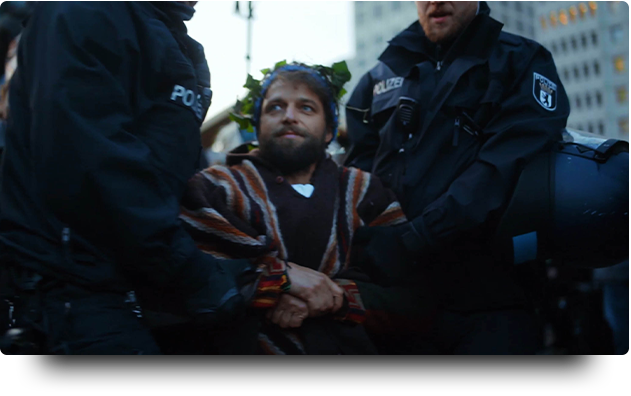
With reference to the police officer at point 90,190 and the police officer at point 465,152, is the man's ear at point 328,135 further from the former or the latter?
the police officer at point 90,190

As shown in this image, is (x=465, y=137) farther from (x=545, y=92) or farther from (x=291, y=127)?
(x=291, y=127)

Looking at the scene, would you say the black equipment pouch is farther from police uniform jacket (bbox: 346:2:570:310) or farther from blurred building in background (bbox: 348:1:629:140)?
blurred building in background (bbox: 348:1:629:140)

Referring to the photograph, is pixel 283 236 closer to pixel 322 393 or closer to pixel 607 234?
pixel 322 393

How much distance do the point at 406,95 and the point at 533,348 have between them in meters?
1.14

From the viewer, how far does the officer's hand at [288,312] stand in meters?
1.89

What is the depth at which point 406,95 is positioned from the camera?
244 cm

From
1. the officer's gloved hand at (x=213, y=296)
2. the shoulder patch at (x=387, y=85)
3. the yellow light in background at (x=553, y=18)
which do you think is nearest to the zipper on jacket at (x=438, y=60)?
the shoulder patch at (x=387, y=85)

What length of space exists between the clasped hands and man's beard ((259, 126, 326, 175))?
1.43ft

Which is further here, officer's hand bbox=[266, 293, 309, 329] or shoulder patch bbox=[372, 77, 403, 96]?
shoulder patch bbox=[372, 77, 403, 96]

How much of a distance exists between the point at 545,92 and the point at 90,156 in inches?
66.6

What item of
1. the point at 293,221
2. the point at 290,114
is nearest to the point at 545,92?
the point at 290,114

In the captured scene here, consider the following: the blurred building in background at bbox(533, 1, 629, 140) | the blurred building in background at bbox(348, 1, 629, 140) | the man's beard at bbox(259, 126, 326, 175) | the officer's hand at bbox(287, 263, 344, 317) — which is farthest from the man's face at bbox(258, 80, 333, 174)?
the blurred building in background at bbox(533, 1, 629, 140)

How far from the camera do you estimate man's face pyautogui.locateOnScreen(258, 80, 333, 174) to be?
2.18 m

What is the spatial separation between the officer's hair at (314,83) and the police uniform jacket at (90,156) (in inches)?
29.7
